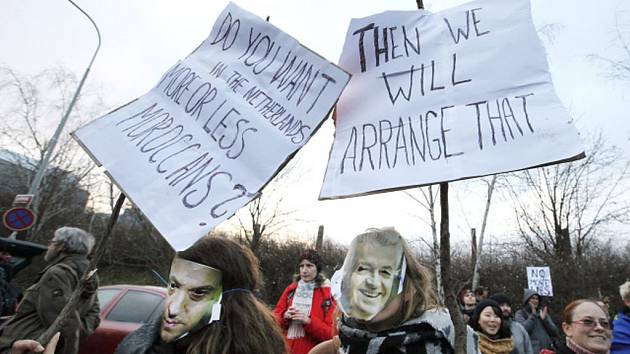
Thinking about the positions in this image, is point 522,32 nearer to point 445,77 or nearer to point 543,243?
point 445,77

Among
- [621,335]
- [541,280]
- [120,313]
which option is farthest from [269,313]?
[541,280]

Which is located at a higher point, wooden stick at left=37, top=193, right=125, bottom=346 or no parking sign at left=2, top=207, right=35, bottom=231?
no parking sign at left=2, top=207, right=35, bottom=231

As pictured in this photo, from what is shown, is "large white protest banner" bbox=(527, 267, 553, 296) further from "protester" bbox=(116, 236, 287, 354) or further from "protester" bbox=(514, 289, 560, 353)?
"protester" bbox=(116, 236, 287, 354)

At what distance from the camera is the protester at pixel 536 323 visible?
221 inches

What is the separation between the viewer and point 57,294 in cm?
286

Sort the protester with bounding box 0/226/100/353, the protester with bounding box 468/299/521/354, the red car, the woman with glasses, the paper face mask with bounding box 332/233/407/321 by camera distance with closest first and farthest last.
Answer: the paper face mask with bounding box 332/233/407/321 → the woman with glasses → the protester with bounding box 0/226/100/353 → the protester with bounding box 468/299/521/354 → the red car

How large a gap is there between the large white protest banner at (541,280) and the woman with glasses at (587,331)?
18.7 ft

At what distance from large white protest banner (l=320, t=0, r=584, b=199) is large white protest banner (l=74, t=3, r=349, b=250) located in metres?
0.20

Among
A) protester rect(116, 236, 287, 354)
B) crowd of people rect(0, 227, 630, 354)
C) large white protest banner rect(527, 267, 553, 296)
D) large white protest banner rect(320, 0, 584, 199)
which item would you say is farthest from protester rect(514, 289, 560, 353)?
large white protest banner rect(320, 0, 584, 199)

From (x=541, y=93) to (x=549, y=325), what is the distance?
551cm

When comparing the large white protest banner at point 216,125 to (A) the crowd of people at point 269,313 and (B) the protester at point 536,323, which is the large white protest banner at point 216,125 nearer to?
(A) the crowd of people at point 269,313

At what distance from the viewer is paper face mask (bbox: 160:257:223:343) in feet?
5.67

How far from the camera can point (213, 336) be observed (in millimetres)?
1728

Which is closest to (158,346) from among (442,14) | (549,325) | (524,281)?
(442,14)
